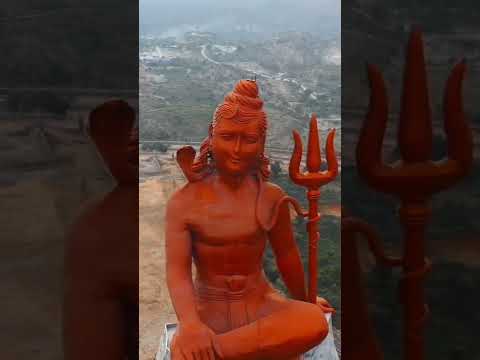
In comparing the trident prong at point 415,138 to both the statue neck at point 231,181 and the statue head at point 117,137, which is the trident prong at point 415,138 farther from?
the statue head at point 117,137

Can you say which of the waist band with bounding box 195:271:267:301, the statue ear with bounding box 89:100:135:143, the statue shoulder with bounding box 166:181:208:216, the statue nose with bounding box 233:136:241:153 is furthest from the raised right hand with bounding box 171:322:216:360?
the statue ear with bounding box 89:100:135:143

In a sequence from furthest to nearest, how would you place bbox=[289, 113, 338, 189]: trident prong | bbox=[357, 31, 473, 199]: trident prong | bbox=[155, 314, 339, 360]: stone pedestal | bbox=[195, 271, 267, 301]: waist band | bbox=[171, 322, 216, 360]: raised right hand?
bbox=[155, 314, 339, 360]: stone pedestal
bbox=[195, 271, 267, 301]: waist band
bbox=[289, 113, 338, 189]: trident prong
bbox=[171, 322, 216, 360]: raised right hand
bbox=[357, 31, 473, 199]: trident prong

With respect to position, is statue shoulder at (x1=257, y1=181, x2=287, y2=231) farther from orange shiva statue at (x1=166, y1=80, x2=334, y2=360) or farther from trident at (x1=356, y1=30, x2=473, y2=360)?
trident at (x1=356, y1=30, x2=473, y2=360)

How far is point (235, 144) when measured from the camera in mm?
2830

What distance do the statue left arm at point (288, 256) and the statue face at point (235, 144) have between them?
1.12 feet

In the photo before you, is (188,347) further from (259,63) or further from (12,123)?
(259,63)

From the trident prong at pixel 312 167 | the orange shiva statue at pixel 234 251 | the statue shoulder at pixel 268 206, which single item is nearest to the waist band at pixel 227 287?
the orange shiva statue at pixel 234 251

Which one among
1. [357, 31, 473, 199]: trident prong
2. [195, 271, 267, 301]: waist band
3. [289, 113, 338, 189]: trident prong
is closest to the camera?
[357, 31, 473, 199]: trident prong

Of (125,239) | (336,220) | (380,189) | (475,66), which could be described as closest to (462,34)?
(475,66)

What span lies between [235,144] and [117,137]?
0.50 meters

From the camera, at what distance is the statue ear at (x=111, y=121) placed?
275 cm

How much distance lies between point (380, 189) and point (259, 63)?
176cm

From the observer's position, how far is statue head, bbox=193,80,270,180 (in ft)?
9.22

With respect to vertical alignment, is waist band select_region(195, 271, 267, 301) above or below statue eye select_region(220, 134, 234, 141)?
below
